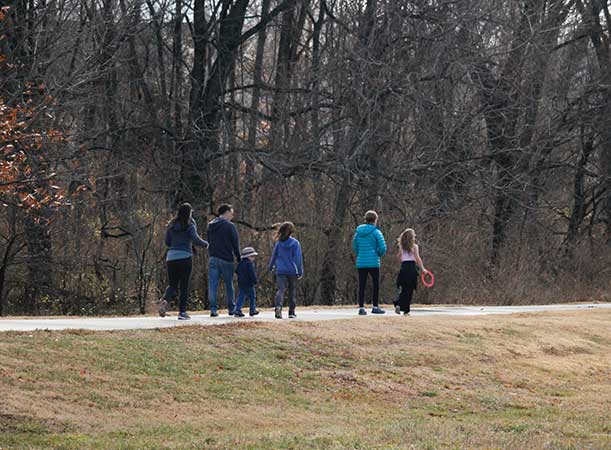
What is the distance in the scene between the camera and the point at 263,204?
3547cm

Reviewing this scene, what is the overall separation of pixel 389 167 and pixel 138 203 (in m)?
6.79

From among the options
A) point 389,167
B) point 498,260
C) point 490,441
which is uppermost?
point 389,167

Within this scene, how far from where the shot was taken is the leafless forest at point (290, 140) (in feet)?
107

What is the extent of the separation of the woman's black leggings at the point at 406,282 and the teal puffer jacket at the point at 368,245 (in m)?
1.05

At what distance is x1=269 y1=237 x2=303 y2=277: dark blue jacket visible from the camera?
2158 cm

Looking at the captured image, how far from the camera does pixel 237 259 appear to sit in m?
20.8

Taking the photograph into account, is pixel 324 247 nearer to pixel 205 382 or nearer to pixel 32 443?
pixel 205 382

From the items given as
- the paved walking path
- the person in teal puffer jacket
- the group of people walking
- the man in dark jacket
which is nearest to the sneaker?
the group of people walking

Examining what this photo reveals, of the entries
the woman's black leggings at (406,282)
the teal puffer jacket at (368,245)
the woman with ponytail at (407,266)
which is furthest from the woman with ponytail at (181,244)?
the woman's black leggings at (406,282)

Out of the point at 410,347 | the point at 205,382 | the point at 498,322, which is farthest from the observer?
the point at 498,322

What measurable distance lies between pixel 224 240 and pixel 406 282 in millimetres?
4856

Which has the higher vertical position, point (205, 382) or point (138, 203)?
point (138, 203)

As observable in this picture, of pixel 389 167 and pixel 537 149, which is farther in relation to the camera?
pixel 537 149

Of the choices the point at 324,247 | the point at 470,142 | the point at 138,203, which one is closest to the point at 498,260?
the point at 470,142
